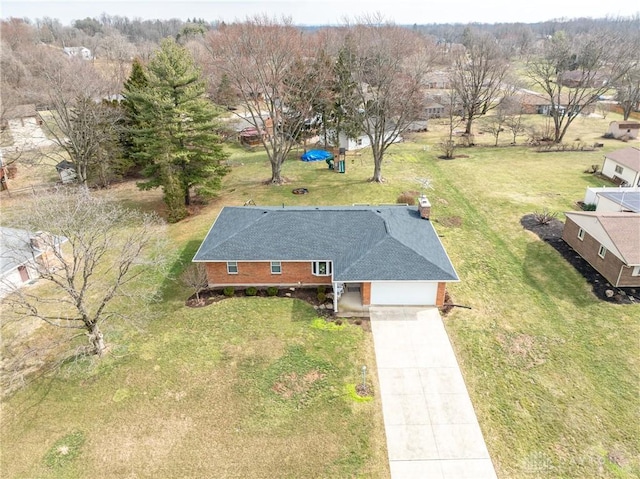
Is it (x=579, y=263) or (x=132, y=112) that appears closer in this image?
(x=579, y=263)

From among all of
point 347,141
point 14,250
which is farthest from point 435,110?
point 14,250

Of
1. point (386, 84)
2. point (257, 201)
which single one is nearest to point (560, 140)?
point (386, 84)

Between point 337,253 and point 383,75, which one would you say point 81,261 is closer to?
point 337,253

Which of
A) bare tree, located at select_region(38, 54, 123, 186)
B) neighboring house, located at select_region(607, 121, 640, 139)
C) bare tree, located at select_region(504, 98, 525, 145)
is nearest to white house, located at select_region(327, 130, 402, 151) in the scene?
bare tree, located at select_region(504, 98, 525, 145)

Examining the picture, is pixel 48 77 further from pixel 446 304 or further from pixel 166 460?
pixel 446 304

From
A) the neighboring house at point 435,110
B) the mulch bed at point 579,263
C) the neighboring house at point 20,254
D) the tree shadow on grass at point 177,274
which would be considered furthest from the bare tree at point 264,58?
the neighboring house at point 435,110

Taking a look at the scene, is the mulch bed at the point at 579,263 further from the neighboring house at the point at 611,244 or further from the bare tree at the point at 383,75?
the bare tree at the point at 383,75

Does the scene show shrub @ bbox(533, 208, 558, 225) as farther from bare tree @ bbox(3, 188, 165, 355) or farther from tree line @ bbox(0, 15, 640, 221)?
bare tree @ bbox(3, 188, 165, 355)
